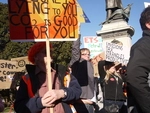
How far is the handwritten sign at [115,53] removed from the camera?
308 inches

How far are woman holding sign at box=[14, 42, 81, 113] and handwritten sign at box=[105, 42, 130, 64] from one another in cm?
435

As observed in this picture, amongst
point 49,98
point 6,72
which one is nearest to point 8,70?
point 6,72

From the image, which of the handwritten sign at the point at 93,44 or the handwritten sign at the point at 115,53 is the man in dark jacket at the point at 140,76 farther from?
the handwritten sign at the point at 93,44

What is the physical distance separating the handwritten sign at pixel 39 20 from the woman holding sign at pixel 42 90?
7.4 inches

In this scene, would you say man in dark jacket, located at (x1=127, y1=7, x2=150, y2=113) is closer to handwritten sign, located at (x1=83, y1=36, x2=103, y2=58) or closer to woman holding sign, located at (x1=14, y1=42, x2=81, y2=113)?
woman holding sign, located at (x1=14, y1=42, x2=81, y2=113)

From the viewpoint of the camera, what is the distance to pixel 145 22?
10.3ft

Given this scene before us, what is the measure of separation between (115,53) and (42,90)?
5.08m

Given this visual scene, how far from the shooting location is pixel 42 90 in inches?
127

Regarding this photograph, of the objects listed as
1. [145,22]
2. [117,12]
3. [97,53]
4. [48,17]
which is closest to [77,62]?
[48,17]

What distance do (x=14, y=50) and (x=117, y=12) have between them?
20.4 meters

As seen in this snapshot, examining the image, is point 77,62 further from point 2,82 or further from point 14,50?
point 14,50

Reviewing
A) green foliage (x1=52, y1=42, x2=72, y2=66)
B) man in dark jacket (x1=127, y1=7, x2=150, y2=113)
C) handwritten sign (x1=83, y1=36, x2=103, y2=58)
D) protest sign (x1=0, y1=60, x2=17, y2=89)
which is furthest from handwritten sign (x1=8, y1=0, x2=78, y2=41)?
green foliage (x1=52, y1=42, x2=72, y2=66)

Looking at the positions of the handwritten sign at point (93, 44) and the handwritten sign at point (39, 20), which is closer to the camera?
the handwritten sign at point (39, 20)

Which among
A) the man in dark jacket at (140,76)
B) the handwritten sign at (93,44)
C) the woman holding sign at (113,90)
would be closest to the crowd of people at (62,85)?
the man in dark jacket at (140,76)
